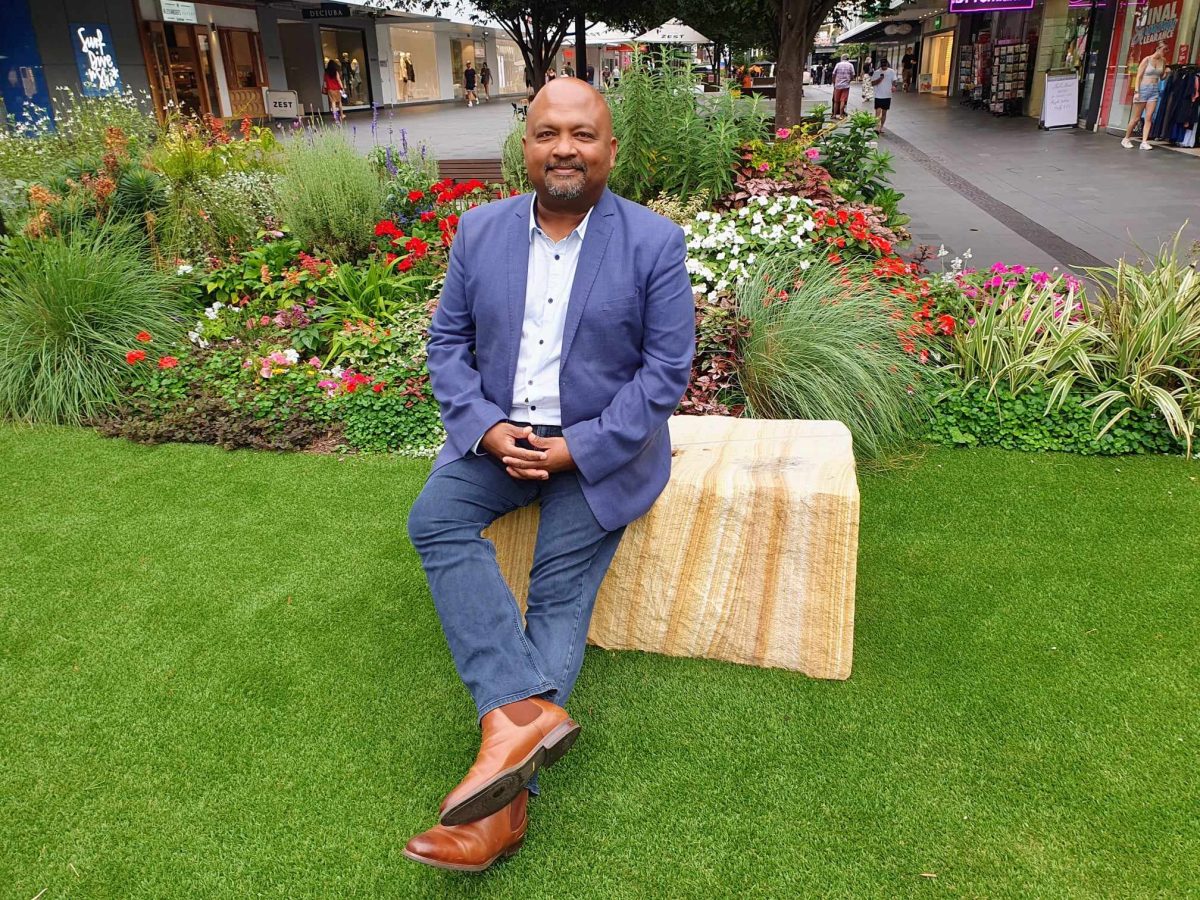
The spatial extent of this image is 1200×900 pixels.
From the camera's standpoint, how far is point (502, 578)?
2.12m

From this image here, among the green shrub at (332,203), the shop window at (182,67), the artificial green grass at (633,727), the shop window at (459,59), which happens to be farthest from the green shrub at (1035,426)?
the shop window at (459,59)

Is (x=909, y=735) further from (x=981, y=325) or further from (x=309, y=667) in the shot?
(x=981, y=325)

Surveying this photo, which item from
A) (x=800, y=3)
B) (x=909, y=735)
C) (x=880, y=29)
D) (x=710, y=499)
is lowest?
(x=909, y=735)

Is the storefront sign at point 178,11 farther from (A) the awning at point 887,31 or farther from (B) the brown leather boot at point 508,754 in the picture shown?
(A) the awning at point 887,31

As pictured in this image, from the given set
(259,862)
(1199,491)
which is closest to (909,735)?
(259,862)

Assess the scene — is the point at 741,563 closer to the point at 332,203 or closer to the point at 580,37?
the point at 332,203

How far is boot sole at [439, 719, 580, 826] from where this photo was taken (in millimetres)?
1731

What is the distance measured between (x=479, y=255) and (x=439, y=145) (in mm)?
13843

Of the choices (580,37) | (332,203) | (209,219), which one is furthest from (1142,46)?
(209,219)

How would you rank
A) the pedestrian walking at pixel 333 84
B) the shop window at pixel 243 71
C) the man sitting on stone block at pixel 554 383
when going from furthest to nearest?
1. the pedestrian walking at pixel 333 84
2. the shop window at pixel 243 71
3. the man sitting on stone block at pixel 554 383

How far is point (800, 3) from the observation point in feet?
24.7

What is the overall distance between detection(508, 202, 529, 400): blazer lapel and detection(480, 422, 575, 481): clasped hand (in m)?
0.18

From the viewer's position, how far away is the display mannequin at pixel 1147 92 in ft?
40.3

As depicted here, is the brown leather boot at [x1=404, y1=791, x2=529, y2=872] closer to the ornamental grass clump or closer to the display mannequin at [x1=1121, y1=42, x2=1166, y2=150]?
the ornamental grass clump
